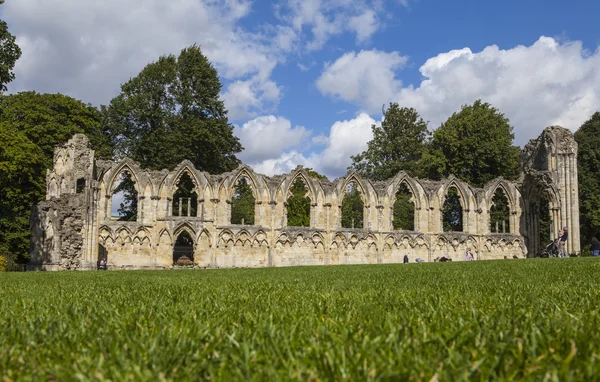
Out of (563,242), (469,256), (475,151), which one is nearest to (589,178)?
(475,151)

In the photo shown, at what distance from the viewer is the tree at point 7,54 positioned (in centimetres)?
2109

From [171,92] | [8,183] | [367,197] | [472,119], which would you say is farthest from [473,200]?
[8,183]

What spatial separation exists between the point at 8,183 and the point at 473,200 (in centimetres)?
2724

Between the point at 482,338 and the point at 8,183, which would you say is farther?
the point at 8,183

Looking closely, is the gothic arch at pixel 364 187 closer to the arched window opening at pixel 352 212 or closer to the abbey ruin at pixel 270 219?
the abbey ruin at pixel 270 219

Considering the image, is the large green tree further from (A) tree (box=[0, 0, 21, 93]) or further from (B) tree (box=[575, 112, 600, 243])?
(B) tree (box=[575, 112, 600, 243])

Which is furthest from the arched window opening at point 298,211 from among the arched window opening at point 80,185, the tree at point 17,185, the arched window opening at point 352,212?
the arched window opening at point 80,185

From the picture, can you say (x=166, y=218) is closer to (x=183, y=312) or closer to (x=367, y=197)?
(x=367, y=197)

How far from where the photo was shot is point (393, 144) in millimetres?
47656

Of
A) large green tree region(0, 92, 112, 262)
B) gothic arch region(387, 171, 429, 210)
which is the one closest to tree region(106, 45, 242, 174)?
large green tree region(0, 92, 112, 262)

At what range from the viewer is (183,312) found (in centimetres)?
364

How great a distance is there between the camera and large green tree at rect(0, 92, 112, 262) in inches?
1045

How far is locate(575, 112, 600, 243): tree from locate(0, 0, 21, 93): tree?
119 ft

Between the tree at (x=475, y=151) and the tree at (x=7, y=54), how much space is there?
3023cm
